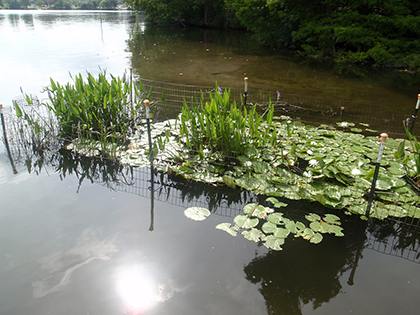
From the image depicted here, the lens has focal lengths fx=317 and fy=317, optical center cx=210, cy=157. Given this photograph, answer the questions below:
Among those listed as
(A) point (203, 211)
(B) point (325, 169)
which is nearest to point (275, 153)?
(B) point (325, 169)

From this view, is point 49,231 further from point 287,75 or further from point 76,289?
point 287,75

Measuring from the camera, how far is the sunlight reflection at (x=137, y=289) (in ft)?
7.36

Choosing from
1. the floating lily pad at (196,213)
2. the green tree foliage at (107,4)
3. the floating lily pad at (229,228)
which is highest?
the green tree foliage at (107,4)

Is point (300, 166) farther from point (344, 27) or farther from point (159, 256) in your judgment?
point (344, 27)

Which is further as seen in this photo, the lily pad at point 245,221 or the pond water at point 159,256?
the lily pad at point 245,221

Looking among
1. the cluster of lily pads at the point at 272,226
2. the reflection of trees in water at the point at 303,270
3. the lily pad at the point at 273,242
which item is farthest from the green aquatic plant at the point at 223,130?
the reflection of trees in water at the point at 303,270

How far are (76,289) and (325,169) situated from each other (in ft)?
8.61

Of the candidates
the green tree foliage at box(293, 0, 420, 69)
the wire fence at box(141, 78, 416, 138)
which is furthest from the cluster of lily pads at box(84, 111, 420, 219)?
the green tree foliage at box(293, 0, 420, 69)

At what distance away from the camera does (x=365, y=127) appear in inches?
207

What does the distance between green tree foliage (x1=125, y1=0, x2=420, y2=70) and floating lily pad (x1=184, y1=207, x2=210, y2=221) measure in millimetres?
9296

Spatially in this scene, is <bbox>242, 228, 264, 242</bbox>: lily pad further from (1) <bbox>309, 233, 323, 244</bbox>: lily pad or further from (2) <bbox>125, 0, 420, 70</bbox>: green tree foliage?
(2) <bbox>125, 0, 420, 70</bbox>: green tree foliage

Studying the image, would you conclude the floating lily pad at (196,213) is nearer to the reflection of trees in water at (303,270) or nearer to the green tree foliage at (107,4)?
the reflection of trees in water at (303,270)

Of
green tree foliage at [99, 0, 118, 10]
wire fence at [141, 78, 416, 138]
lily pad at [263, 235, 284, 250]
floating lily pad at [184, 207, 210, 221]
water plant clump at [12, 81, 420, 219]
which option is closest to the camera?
lily pad at [263, 235, 284, 250]

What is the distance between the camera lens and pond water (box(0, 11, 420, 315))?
2.25 m
